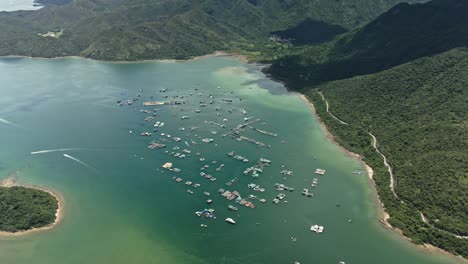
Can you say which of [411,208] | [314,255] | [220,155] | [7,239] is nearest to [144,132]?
[220,155]

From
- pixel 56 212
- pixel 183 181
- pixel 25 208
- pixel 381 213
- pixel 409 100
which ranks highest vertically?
pixel 409 100

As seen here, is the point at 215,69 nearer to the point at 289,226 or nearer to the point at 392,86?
the point at 392,86

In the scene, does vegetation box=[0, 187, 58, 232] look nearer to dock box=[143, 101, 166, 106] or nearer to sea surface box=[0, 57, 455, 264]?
sea surface box=[0, 57, 455, 264]

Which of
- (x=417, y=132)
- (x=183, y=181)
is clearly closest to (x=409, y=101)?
(x=417, y=132)

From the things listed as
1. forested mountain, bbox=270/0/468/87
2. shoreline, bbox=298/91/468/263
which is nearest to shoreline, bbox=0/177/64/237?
shoreline, bbox=298/91/468/263

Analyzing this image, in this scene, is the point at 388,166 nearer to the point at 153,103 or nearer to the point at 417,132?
the point at 417,132
